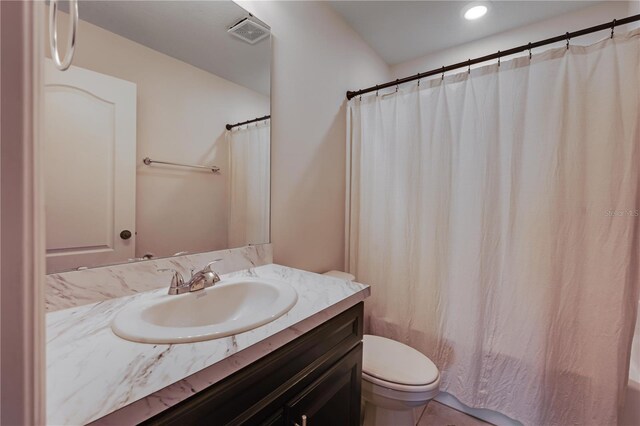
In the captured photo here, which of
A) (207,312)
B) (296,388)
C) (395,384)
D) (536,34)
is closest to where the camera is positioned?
(296,388)

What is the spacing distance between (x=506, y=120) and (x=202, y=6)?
1526 mm

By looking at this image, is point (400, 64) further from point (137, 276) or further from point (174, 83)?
point (137, 276)

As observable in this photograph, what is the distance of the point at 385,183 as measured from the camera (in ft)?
5.89

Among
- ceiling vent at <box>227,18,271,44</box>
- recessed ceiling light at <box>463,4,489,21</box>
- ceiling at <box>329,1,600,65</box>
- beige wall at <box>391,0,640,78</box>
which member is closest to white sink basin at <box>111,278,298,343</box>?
ceiling vent at <box>227,18,271,44</box>

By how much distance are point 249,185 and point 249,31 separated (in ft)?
2.40

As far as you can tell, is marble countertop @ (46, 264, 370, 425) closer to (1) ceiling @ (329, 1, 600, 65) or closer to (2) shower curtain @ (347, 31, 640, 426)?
(2) shower curtain @ (347, 31, 640, 426)

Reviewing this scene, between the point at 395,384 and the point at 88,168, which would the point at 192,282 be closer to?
the point at 88,168

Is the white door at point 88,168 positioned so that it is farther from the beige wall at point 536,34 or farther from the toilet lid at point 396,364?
the beige wall at point 536,34

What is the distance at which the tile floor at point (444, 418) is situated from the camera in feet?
4.96

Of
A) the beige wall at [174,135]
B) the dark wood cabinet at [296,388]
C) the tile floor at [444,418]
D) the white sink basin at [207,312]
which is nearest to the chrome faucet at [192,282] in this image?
the white sink basin at [207,312]

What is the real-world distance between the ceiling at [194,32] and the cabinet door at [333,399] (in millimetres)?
1272

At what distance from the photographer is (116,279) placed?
2.93ft

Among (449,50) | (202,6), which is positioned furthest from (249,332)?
(449,50)

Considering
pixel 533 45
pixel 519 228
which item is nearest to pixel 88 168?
pixel 519 228
